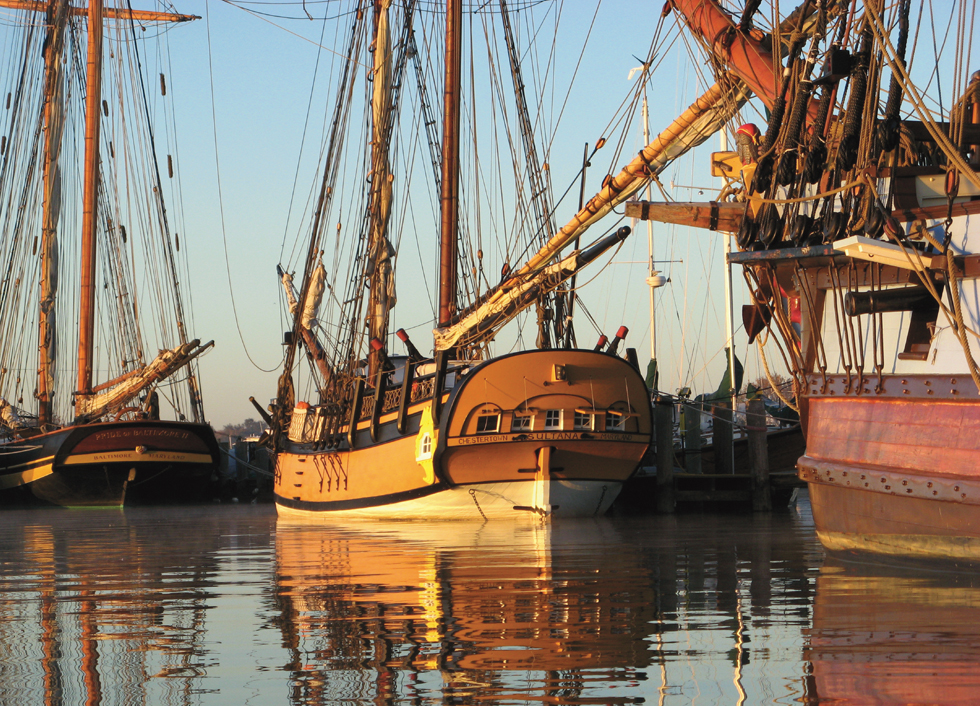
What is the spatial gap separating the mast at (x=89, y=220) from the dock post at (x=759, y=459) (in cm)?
2166

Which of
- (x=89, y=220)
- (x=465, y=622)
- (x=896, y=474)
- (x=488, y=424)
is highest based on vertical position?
(x=89, y=220)

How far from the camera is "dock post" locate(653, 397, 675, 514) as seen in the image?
25.4m

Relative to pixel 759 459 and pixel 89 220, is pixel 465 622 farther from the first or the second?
pixel 89 220

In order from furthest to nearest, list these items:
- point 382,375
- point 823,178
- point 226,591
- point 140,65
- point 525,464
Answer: point 140,65, point 382,375, point 525,464, point 823,178, point 226,591

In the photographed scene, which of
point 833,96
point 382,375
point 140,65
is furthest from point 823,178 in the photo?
point 140,65

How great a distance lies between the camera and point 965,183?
1075cm

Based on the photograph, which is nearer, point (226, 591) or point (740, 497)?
point (226, 591)

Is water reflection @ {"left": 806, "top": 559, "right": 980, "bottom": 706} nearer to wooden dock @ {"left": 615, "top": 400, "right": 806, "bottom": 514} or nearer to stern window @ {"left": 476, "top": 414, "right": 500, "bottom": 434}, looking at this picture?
stern window @ {"left": 476, "top": 414, "right": 500, "bottom": 434}

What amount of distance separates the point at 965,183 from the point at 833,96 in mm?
2199

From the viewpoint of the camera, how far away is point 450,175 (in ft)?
87.1

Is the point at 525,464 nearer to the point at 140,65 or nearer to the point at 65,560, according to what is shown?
the point at 65,560

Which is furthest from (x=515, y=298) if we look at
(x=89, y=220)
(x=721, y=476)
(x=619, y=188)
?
(x=89, y=220)

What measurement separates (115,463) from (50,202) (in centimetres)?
1106

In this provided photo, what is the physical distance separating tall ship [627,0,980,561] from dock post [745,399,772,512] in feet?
38.8
